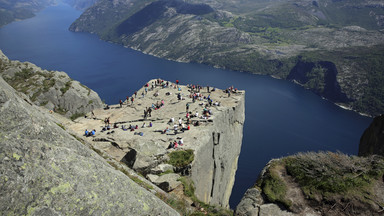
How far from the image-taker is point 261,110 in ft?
614

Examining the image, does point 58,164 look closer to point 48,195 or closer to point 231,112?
point 48,195

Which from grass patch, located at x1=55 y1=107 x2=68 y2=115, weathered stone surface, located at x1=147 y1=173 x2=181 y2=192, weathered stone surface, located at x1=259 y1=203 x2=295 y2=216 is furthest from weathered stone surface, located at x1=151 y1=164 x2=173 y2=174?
grass patch, located at x1=55 y1=107 x2=68 y2=115

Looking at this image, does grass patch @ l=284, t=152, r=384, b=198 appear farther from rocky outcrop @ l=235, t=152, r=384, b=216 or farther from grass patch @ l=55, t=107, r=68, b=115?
grass patch @ l=55, t=107, r=68, b=115

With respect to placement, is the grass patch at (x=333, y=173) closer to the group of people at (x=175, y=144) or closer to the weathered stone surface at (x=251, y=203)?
the weathered stone surface at (x=251, y=203)

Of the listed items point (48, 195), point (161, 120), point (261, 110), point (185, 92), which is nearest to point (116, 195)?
point (48, 195)

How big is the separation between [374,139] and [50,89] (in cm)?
6955

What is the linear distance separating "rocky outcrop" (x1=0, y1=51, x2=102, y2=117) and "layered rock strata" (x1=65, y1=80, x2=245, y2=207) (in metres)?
17.7

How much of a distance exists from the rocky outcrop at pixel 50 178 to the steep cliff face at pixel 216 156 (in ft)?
72.8

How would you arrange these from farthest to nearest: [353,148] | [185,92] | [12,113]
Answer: [353,148] < [185,92] < [12,113]

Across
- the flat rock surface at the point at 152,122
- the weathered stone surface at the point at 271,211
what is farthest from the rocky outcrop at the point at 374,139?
the flat rock surface at the point at 152,122

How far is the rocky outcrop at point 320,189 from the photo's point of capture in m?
16.4

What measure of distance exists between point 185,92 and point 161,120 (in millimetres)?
15689

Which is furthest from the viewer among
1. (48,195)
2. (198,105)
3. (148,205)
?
(198,105)

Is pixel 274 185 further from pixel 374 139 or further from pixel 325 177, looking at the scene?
pixel 374 139
